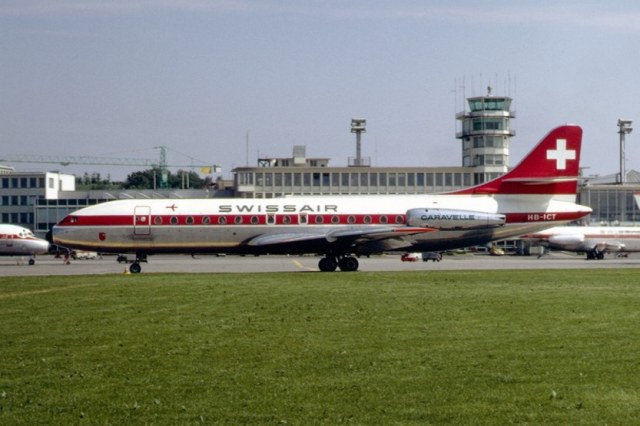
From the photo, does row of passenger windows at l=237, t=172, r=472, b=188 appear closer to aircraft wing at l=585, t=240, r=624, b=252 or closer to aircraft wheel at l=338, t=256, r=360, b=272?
aircraft wing at l=585, t=240, r=624, b=252

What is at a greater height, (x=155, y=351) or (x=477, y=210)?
(x=477, y=210)

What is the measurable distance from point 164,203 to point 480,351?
116ft

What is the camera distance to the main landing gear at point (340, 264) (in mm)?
49312

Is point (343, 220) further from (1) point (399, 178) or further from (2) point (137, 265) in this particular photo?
(1) point (399, 178)

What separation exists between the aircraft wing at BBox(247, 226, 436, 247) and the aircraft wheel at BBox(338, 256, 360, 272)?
1.04 m

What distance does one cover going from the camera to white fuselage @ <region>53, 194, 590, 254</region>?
1940 inches

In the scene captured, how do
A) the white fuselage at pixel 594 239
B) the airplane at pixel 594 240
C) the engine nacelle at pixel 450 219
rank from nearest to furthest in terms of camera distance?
1. the engine nacelle at pixel 450 219
2. the airplane at pixel 594 240
3. the white fuselage at pixel 594 239

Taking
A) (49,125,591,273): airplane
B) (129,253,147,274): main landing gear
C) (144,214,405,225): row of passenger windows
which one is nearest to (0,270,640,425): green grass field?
(49,125,591,273): airplane

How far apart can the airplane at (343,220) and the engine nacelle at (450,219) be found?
0.17ft

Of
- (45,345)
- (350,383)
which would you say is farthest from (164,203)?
(350,383)

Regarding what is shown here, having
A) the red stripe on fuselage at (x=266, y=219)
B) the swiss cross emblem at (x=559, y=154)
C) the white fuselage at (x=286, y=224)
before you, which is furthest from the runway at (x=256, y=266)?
the swiss cross emblem at (x=559, y=154)

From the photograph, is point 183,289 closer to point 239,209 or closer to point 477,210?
point 239,209

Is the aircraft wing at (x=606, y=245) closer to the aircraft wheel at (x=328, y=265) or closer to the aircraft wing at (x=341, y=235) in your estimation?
the aircraft wing at (x=341, y=235)

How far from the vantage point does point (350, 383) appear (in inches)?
574
